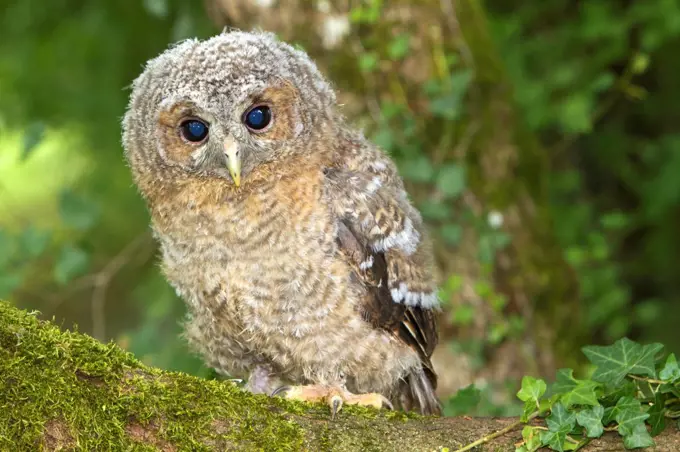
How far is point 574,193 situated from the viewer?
18.4 feet

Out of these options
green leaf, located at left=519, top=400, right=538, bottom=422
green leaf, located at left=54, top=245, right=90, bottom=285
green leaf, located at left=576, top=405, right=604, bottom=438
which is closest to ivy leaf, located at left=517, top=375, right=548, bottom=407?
green leaf, located at left=519, top=400, right=538, bottom=422

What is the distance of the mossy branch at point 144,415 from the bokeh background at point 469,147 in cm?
76

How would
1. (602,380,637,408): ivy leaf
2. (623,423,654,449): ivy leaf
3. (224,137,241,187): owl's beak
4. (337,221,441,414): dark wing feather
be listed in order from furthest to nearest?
(337,221,441,414): dark wing feather
(224,137,241,187): owl's beak
(602,380,637,408): ivy leaf
(623,423,654,449): ivy leaf

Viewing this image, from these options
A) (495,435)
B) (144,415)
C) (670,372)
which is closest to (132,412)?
(144,415)

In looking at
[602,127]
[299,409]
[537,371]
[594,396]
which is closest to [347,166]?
[299,409]

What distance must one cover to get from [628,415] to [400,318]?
1.05 metres

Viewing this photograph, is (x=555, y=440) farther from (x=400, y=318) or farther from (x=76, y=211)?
(x=76, y=211)

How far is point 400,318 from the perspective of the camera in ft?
9.73

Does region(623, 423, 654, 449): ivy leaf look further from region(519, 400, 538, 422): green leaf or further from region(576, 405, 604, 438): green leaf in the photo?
region(519, 400, 538, 422): green leaf

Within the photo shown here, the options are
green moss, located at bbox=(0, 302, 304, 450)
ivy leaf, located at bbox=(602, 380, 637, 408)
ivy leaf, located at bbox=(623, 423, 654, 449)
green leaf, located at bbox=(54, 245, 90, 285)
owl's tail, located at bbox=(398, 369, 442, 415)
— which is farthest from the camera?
green leaf, located at bbox=(54, 245, 90, 285)

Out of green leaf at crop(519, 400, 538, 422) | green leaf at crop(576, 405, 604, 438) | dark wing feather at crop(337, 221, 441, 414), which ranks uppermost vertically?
dark wing feather at crop(337, 221, 441, 414)

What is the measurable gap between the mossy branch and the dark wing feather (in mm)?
711

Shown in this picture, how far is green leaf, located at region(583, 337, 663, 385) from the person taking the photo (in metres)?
2.14

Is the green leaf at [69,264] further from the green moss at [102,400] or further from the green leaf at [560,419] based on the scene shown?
the green leaf at [560,419]
